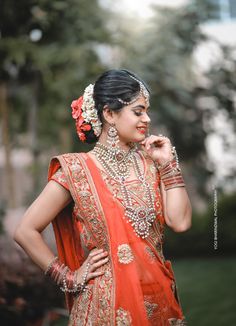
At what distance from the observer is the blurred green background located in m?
6.53

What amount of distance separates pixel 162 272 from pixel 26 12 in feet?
18.2

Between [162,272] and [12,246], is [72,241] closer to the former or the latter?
[162,272]

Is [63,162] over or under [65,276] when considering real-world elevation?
over

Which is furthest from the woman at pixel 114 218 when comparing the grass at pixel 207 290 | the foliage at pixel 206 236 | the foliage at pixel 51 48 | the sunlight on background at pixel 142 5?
the foliage at pixel 206 236

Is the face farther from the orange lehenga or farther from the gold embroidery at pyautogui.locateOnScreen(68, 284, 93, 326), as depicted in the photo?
the gold embroidery at pyautogui.locateOnScreen(68, 284, 93, 326)

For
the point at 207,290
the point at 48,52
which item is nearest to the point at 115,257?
the point at 48,52

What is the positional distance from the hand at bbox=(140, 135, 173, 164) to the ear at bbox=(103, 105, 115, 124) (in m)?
0.19

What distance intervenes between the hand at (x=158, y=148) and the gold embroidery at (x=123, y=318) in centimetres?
71

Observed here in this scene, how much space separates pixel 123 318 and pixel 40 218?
0.57 meters

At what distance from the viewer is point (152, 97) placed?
9.20 m

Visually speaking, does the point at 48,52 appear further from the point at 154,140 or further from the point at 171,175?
the point at 171,175

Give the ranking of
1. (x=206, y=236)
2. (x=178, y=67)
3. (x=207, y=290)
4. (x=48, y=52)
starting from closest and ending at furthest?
(x=48, y=52) < (x=207, y=290) < (x=178, y=67) < (x=206, y=236)

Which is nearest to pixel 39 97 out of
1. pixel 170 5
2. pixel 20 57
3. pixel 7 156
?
pixel 7 156

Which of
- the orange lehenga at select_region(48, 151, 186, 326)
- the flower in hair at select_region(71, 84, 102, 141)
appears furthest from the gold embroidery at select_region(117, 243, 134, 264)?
the flower in hair at select_region(71, 84, 102, 141)
